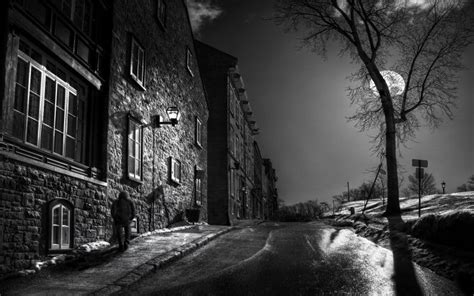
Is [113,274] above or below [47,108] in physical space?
below

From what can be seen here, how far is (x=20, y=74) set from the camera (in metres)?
9.10

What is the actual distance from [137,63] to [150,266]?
8.02 metres

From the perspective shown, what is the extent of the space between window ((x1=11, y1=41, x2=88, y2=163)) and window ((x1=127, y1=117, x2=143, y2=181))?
2.48 m

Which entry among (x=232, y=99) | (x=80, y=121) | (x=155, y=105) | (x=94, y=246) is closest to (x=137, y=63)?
(x=155, y=105)

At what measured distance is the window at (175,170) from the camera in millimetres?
18812

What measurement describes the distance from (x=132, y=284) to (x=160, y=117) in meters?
9.89

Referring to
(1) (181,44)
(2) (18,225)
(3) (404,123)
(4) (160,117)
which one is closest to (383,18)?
(3) (404,123)

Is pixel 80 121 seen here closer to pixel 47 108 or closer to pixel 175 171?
pixel 47 108

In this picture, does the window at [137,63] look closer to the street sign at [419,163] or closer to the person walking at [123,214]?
the person walking at [123,214]

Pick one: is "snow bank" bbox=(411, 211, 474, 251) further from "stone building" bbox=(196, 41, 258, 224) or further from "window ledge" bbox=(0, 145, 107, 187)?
"stone building" bbox=(196, 41, 258, 224)

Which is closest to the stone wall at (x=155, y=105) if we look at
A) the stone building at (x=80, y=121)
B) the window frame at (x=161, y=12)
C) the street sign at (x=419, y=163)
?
the stone building at (x=80, y=121)

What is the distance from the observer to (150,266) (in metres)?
9.49

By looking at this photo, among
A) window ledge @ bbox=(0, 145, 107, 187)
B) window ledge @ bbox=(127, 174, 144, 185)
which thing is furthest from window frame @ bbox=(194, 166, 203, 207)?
window ledge @ bbox=(0, 145, 107, 187)

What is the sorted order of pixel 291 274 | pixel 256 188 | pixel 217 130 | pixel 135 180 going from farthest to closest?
1. pixel 256 188
2. pixel 217 130
3. pixel 135 180
4. pixel 291 274
